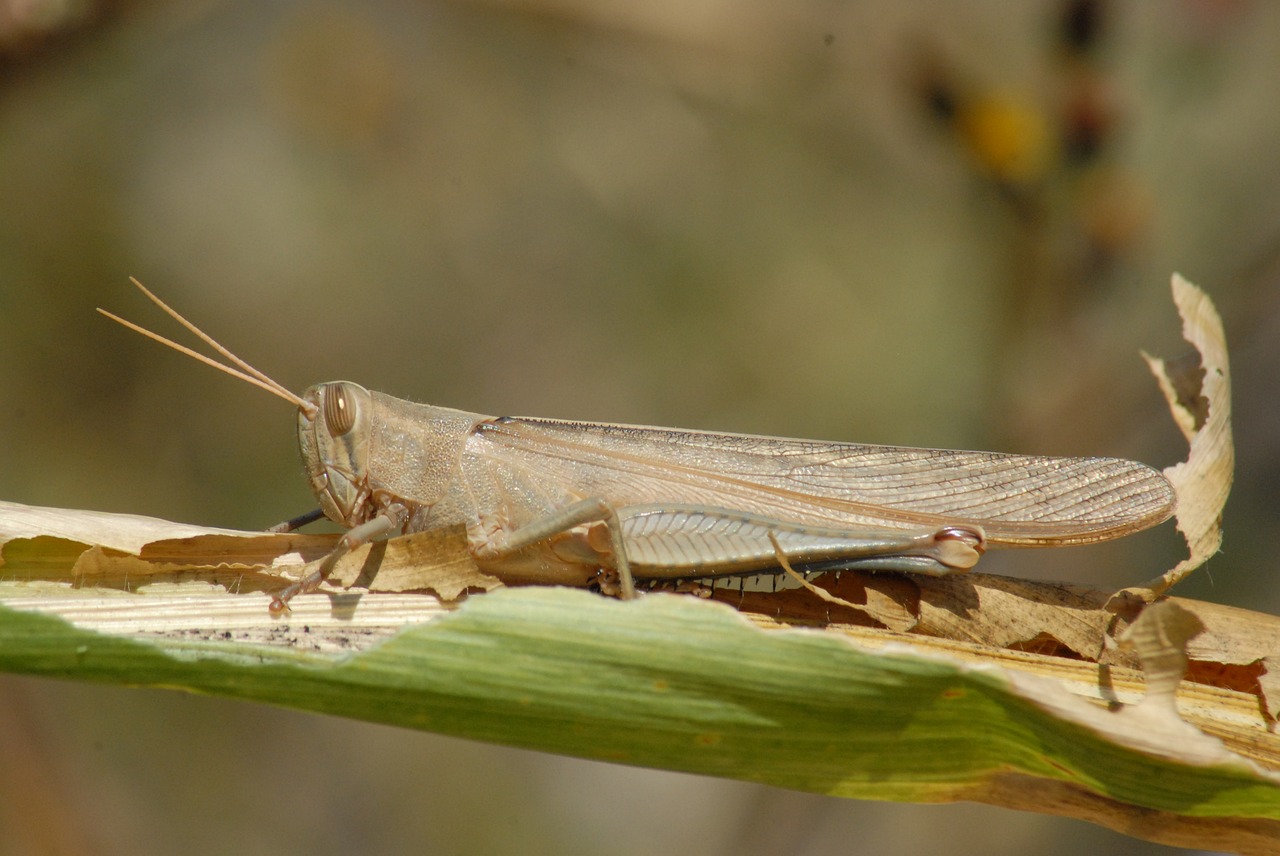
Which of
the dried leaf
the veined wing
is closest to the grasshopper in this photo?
the veined wing

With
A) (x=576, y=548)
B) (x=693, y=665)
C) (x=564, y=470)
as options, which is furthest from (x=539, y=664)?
(x=564, y=470)

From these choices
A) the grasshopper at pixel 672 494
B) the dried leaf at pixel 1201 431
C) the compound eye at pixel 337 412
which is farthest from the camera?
the compound eye at pixel 337 412

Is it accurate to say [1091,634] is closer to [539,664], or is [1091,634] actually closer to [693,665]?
[693,665]

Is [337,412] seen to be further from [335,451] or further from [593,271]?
[593,271]

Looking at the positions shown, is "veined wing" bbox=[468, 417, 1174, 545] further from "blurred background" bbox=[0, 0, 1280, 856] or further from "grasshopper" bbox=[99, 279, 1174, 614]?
"blurred background" bbox=[0, 0, 1280, 856]

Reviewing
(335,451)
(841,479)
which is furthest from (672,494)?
(335,451)

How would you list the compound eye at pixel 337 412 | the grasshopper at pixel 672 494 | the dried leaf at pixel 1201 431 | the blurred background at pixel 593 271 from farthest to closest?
the blurred background at pixel 593 271, the compound eye at pixel 337 412, the grasshopper at pixel 672 494, the dried leaf at pixel 1201 431

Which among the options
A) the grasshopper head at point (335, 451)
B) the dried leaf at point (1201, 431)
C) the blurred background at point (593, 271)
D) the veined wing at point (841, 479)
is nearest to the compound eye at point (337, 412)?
the grasshopper head at point (335, 451)

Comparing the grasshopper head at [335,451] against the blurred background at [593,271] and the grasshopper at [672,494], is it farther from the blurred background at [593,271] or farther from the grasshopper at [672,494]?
the blurred background at [593,271]
